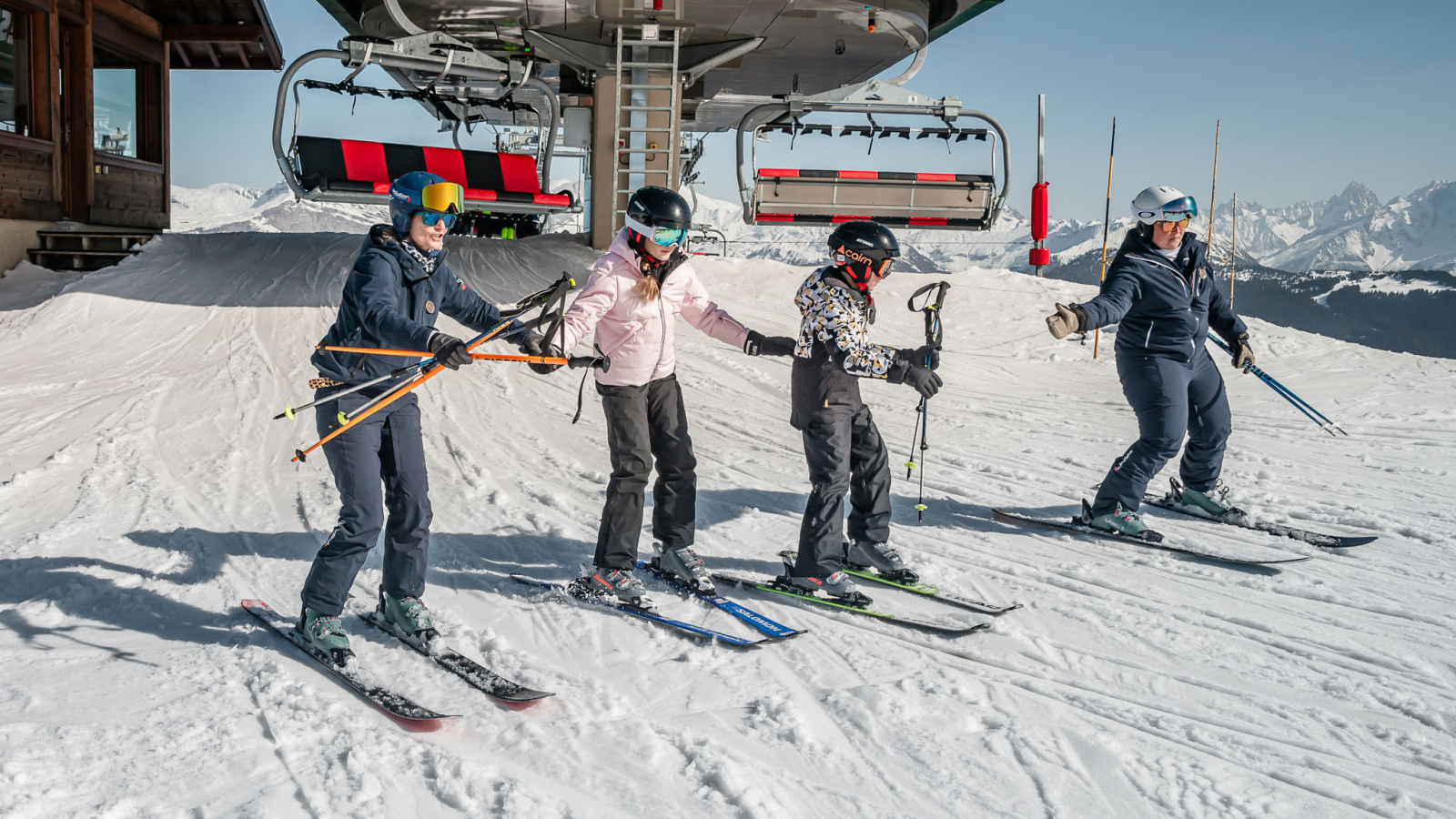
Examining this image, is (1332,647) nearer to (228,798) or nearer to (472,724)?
(472,724)

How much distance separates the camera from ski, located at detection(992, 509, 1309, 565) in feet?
14.7

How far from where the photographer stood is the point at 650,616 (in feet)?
12.1

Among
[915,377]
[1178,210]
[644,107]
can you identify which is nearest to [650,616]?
[915,377]

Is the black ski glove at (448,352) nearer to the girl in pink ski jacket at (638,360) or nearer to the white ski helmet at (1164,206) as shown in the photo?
the girl in pink ski jacket at (638,360)

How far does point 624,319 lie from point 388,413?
991 millimetres

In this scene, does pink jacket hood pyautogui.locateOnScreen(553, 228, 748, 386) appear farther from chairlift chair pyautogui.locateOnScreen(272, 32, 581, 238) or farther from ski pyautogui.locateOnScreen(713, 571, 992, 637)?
chairlift chair pyautogui.locateOnScreen(272, 32, 581, 238)

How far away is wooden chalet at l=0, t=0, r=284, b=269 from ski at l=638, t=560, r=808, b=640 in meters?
11.6

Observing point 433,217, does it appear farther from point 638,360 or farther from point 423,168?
point 423,168

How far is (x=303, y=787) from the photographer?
8.00 feet

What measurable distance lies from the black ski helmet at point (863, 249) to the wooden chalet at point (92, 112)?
12100 millimetres

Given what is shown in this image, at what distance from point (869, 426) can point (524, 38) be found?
9.89 meters

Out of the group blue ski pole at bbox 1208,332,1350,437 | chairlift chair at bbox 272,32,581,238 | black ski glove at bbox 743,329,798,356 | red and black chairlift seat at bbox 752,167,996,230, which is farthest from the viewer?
red and black chairlift seat at bbox 752,167,996,230

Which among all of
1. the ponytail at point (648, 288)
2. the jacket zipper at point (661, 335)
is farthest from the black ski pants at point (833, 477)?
the ponytail at point (648, 288)

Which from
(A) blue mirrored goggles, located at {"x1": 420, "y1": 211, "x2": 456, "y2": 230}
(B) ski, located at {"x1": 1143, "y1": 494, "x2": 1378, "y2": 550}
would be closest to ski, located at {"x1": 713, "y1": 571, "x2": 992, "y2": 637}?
(A) blue mirrored goggles, located at {"x1": 420, "y1": 211, "x2": 456, "y2": 230}
